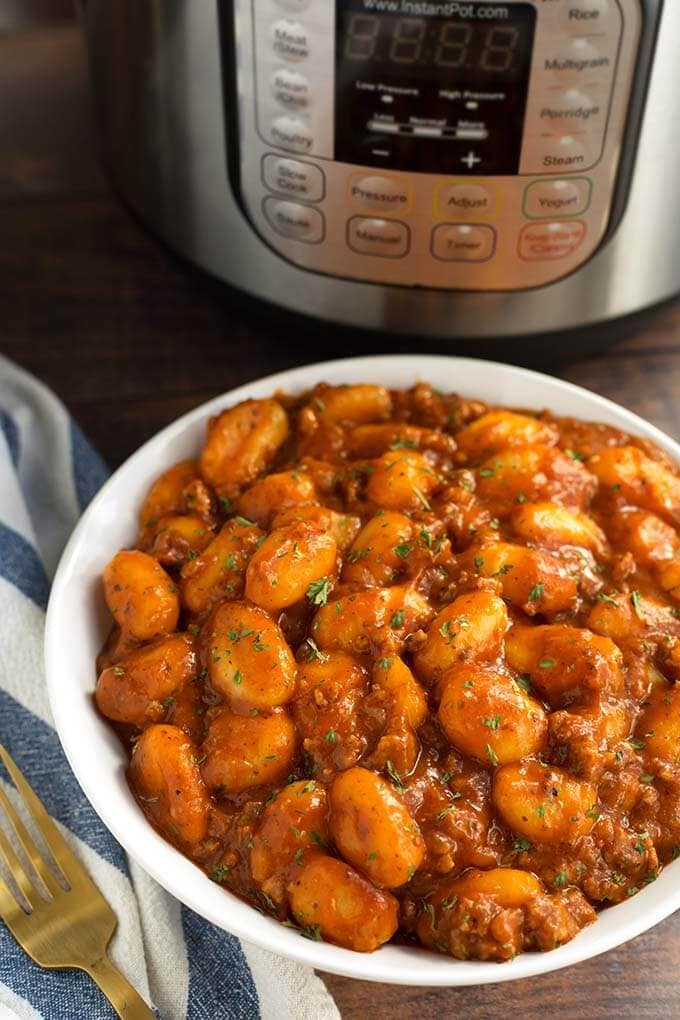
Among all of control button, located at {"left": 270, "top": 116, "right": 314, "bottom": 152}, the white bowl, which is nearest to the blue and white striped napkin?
the white bowl

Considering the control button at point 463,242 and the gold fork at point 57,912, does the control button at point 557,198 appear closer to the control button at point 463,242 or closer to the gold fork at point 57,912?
the control button at point 463,242

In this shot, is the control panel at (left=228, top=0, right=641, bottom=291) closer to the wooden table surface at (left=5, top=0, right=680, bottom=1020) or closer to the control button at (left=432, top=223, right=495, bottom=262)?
the control button at (left=432, top=223, right=495, bottom=262)

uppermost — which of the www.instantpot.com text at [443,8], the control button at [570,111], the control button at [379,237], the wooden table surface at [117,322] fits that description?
the www.instantpot.com text at [443,8]

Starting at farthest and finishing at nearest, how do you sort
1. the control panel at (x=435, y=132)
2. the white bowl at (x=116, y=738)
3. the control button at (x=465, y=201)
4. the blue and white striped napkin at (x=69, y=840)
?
1. the control button at (x=465, y=201)
2. the control panel at (x=435, y=132)
3. the blue and white striped napkin at (x=69, y=840)
4. the white bowl at (x=116, y=738)

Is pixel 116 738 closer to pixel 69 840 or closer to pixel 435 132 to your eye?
pixel 69 840

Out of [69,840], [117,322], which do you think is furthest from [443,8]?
[69,840]

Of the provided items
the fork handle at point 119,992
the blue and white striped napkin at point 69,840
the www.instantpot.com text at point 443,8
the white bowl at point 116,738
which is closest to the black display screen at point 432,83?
the www.instantpot.com text at point 443,8

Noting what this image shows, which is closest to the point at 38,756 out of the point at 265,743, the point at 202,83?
the point at 265,743
